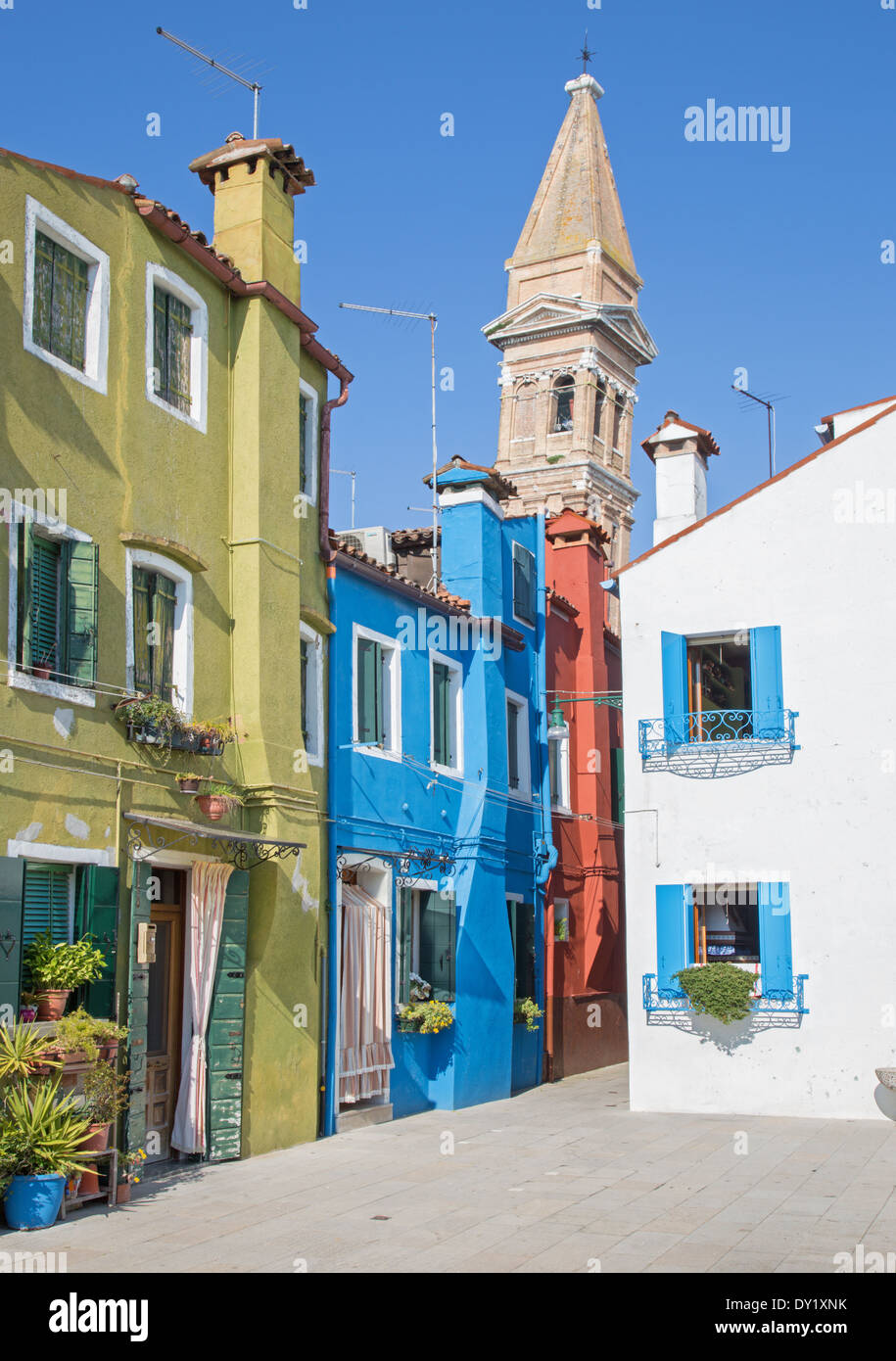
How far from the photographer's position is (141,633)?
1298cm

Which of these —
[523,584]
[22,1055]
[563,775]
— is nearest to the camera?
[22,1055]

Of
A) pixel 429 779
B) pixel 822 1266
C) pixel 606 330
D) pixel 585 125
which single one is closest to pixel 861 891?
pixel 429 779

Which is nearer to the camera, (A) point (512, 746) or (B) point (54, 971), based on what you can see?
(B) point (54, 971)

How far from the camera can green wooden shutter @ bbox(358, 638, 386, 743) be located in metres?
17.1

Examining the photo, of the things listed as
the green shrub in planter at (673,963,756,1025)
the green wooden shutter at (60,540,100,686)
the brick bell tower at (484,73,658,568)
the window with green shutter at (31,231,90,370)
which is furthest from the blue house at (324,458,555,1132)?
the brick bell tower at (484,73,658,568)

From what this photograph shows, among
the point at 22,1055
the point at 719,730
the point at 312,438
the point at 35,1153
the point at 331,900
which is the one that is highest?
the point at 312,438

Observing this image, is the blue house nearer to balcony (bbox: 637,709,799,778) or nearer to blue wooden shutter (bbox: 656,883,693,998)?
blue wooden shutter (bbox: 656,883,693,998)

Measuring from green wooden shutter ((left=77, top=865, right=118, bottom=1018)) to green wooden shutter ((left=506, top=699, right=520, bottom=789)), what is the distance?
10217mm

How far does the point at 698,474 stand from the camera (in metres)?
20.1

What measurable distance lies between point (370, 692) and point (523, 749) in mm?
5088

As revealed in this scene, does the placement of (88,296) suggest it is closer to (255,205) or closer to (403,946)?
(255,205)

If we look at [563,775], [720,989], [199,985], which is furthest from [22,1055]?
[563,775]

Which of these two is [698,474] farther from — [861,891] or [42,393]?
[42,393]

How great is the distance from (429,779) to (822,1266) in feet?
33.8
